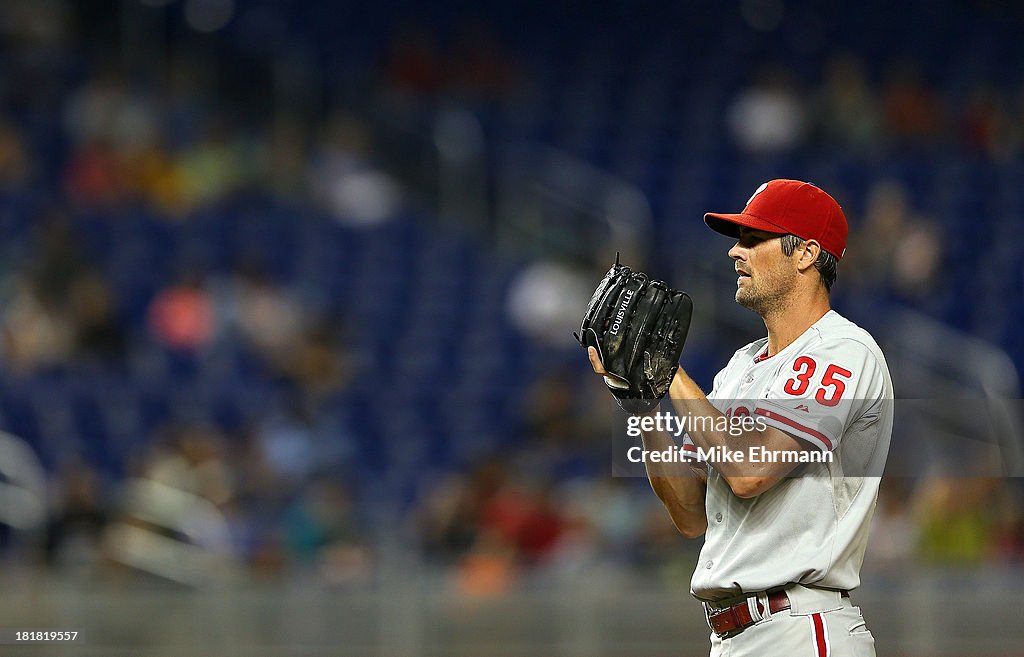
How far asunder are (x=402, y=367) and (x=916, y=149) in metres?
5.37

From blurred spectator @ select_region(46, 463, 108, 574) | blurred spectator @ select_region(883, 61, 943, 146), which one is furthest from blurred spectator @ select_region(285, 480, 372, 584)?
blurred spectator @ select_region(883, 61, 943, 146)

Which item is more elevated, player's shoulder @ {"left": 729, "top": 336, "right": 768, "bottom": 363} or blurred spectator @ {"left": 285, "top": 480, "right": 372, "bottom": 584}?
blurred spectator @ {"left": 285, "top": 480, "right": 372, "bottom": 584}

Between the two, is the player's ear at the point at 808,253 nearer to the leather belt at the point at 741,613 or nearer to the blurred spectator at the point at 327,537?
the leather belt at the point at 741,613

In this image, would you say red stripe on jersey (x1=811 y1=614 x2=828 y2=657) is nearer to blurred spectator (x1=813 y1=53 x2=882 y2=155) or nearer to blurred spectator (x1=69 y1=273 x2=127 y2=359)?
blurred spectator (x1=69 y1=273 x2=127 y2=359)

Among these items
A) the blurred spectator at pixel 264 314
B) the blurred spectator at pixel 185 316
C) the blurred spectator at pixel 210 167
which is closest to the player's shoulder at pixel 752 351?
the blurred spectator at pixel 264 314

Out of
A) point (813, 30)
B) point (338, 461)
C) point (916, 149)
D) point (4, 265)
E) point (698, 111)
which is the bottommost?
point (338, 461)

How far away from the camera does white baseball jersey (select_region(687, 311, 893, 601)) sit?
308 cm

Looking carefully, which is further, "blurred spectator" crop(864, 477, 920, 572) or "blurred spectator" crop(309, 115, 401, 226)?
"blurred spectator" crop(309, 115, 401, 226)

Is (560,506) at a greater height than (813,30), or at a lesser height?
→ lesser

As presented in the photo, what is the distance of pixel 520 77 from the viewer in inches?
553

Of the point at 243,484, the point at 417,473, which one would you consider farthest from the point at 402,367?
the point at 243,484

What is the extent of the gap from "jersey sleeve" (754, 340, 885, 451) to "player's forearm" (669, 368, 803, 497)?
3 cm

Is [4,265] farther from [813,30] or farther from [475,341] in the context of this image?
[813,30]

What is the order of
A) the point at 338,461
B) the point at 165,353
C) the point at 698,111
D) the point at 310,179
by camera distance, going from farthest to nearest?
the point at 698,111, the point at 310,179, the point at 165,353, the point at 338,461
